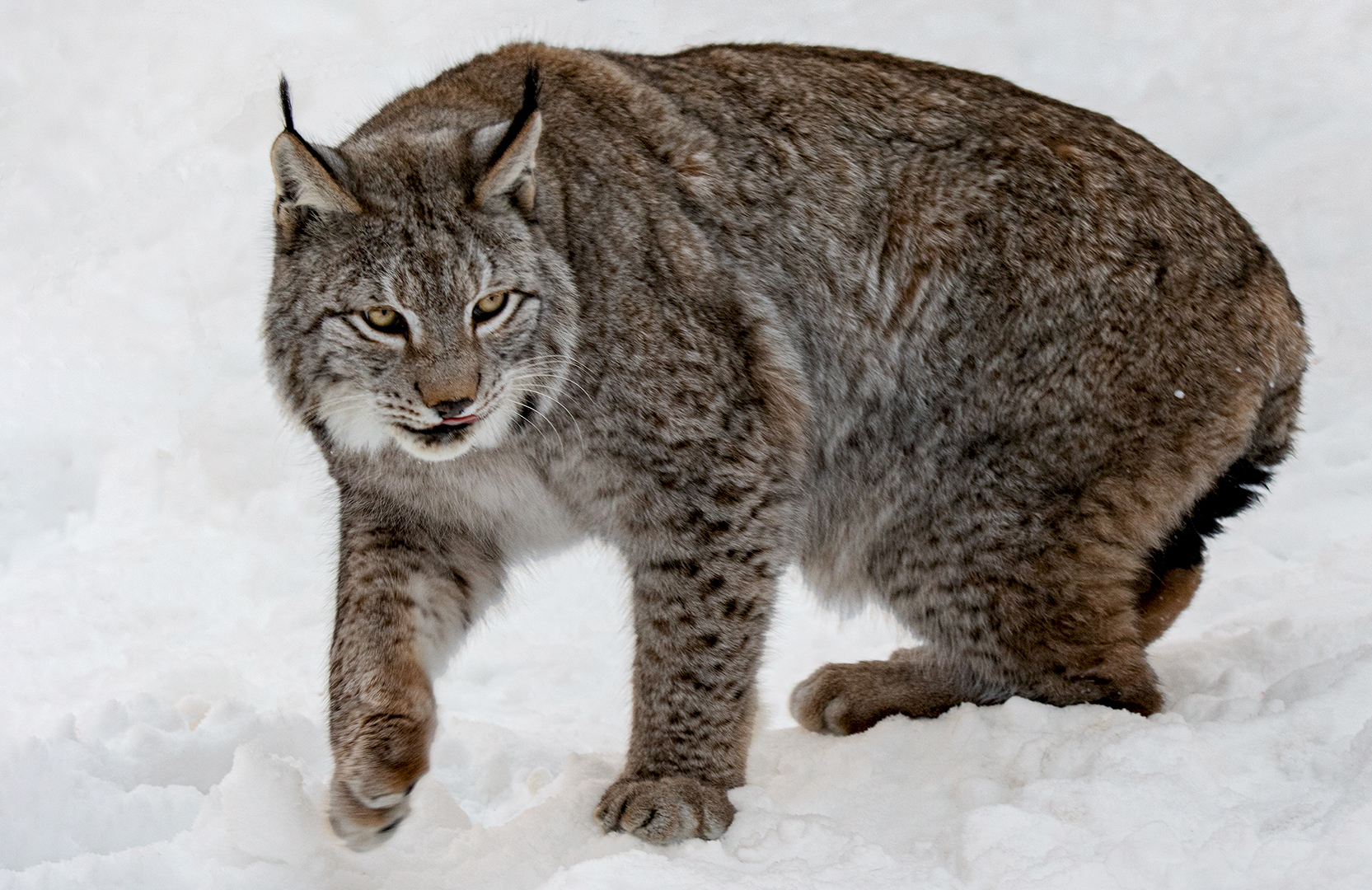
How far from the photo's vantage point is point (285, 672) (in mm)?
5547

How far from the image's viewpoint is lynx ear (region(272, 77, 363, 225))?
3619mm

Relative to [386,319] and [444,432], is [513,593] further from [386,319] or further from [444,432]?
[386,319]

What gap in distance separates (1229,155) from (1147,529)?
154 inches

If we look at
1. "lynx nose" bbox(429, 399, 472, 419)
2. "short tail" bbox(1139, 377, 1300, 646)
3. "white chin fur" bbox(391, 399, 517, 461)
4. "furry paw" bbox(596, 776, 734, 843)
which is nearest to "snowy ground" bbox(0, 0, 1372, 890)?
"furry paw" bbox(596, 776, 734, 843)

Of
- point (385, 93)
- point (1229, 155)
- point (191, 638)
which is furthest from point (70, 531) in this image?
point (1229, 155)

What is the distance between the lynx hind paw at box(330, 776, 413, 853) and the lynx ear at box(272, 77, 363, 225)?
1.49 metres

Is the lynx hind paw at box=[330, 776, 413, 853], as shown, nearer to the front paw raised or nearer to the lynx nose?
the front paw raised

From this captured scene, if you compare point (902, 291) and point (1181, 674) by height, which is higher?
point (902, 291)

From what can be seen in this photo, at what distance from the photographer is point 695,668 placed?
404 cm

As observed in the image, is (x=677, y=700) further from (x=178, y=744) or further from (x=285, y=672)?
(x=285, y=672)

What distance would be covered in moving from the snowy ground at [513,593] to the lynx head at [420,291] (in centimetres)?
94

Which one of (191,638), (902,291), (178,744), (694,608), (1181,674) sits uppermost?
(902,291)

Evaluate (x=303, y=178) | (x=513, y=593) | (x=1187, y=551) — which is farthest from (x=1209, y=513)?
(x=303, y=178)

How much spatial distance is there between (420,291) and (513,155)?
1.42 ft
